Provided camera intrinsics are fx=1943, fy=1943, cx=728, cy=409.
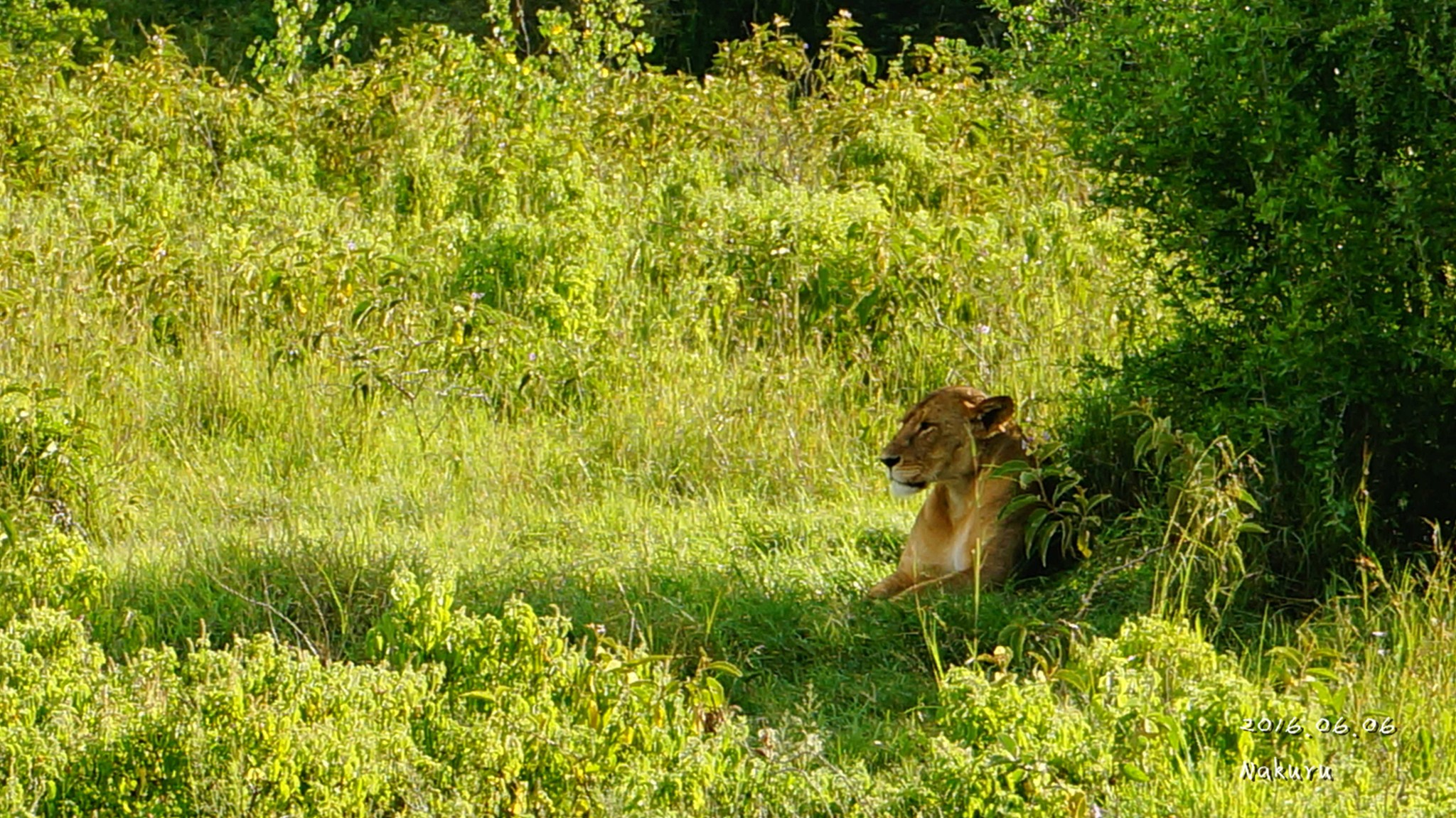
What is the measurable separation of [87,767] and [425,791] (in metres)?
0.71

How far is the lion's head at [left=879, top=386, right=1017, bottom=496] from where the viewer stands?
235 inches

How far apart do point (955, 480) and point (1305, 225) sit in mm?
1303

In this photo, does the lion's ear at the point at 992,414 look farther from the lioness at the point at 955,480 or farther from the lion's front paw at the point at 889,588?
the lion's front paw at the point at 889,588

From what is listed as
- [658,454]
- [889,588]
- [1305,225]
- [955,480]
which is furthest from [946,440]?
[658,454]

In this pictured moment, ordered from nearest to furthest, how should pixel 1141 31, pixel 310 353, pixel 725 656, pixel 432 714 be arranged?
pixel 432 714 → pixel 725 656 → pixel 1141 31 → pixel 310 353

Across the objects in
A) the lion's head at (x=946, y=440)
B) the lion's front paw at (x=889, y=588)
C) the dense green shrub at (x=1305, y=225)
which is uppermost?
the dense green shrub at (x=1305, y=225)

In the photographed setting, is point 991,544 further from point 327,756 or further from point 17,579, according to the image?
point 17,579

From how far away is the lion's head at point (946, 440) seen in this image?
5.96 meters

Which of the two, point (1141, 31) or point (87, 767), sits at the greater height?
point (1141, 31)

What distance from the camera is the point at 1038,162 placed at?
10.6 meters

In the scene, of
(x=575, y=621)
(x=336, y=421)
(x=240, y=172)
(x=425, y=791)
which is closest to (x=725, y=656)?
(x=575, y=621)

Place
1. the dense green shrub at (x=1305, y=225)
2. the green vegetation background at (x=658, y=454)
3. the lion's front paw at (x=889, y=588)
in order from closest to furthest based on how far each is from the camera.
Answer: the green vegetation background at (x=658, y=454) < the dense green shrub at (x=1305, y=225) < the lion's front paw at (x=889, y=588)

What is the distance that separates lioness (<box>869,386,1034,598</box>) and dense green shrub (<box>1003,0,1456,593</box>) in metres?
0.52

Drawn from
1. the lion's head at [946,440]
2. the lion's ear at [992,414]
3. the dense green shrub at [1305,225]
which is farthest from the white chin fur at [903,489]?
the dense green shrub at [1305,225]
